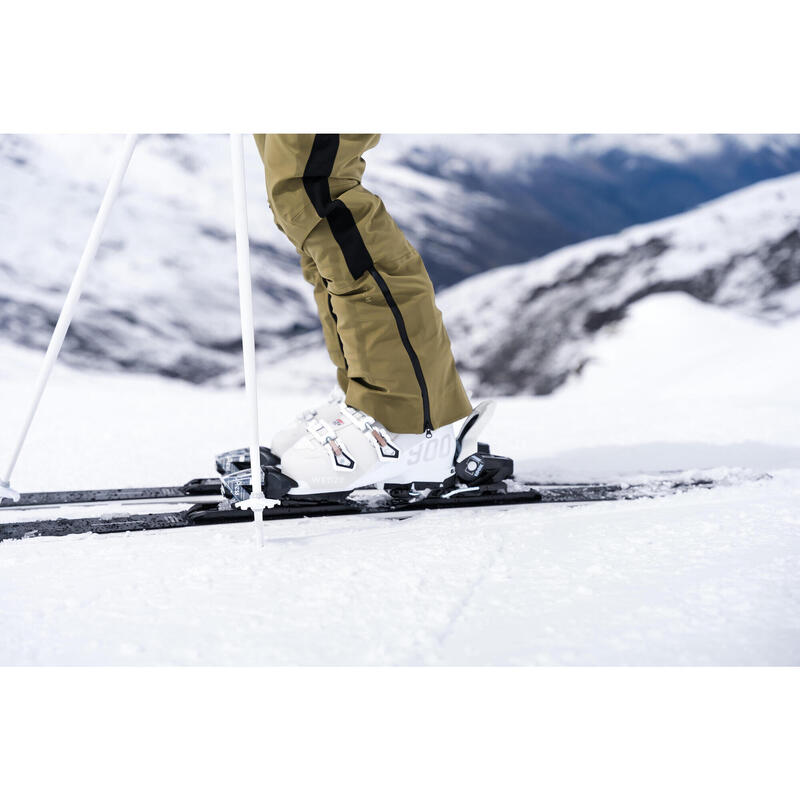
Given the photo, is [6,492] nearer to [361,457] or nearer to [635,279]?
[361,457]

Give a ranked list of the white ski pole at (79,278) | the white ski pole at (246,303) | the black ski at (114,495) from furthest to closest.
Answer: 1. the black ski at (114,495)
2. the white ski pole at (79,278)
3. the white ski pole at (246,303)

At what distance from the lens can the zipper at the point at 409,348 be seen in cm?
94

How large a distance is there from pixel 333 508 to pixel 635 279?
2725mm

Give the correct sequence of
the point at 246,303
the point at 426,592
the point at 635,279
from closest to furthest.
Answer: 1. the point at 426,592
2. the point at 246,303
3. the point at 635,279

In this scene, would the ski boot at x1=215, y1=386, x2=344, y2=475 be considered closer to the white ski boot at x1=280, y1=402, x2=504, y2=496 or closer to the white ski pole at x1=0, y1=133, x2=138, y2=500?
the white ski boot at x1=280, y1=402, x2=504, y2=496

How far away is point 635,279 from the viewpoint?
131 inches

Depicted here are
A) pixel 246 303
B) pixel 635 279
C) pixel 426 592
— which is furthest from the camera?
pixel 635 279

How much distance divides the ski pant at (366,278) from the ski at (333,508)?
113mm

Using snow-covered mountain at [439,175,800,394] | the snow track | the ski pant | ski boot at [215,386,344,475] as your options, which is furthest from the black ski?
snow-covered mountain at [439,175,800,394]

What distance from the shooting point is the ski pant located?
886 mm

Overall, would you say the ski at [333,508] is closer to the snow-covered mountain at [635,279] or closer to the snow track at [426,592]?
the snow track at [426,592]

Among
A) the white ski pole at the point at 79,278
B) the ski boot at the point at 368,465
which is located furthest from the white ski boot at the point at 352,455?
the white ski pole at the point at 79,278

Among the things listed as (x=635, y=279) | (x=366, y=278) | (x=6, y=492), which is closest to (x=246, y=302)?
(x=366, y=278)

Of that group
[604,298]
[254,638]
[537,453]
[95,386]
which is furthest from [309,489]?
[604,298]
